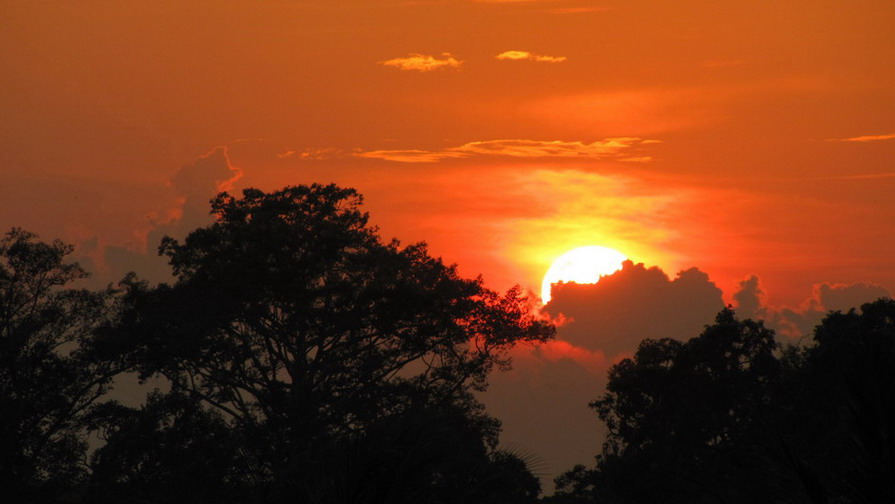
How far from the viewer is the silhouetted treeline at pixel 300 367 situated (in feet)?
130

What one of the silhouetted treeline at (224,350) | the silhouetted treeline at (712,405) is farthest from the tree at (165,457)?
the silhouetted treeline at (712,405)

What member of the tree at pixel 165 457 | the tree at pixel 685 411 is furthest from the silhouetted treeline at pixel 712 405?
the tree at pixel 165 457

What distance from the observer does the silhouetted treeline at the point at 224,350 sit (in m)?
39.4

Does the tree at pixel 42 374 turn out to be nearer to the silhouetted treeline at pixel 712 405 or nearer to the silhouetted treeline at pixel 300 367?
the silhouetted treeline at pixel 300 367

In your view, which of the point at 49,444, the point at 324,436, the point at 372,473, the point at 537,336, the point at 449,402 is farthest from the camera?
the point at 537,336

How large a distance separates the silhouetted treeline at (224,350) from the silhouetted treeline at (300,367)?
0.08 meters

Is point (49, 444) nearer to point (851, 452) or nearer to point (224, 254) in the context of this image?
point (224, 254)

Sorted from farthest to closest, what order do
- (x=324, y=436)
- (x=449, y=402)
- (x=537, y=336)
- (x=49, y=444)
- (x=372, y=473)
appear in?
1. (x=537, y=336)
2. (x=449, y=402)
3. (x=49, y=444)
4. (x=324, y=436)
5. (x=372, y=473)

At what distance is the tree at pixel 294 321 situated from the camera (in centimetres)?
4072

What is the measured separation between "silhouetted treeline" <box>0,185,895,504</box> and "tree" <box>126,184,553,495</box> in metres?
0.07

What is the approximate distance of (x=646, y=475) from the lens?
4312 centimetres

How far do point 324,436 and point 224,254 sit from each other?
9.09 meters

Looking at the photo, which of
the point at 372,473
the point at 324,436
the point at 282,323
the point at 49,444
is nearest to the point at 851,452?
the point at 372,473

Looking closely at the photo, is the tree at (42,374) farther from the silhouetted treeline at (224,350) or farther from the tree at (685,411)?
the tree at (685,411)
